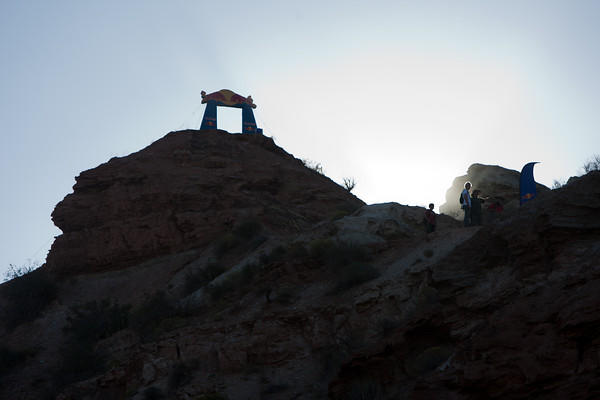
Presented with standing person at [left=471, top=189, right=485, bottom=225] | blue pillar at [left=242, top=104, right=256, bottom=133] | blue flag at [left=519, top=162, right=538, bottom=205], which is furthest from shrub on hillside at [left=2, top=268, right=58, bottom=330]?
blue flag at [left=519, top=162, right=538, bottom=205]

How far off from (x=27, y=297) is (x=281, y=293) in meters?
13.1

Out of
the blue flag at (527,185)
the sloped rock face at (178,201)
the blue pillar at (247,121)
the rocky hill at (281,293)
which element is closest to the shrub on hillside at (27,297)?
the rocky hill at (281,293)

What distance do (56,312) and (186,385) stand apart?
12340mm

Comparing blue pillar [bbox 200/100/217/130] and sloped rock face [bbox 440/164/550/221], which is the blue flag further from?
blue pillar [bbox 200/100/217/130]

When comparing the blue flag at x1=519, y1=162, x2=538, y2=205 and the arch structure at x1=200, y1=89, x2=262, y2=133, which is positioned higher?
the arch structure at x1=200, y1=89, x2=262, y2=133

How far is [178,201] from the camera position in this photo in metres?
27.6

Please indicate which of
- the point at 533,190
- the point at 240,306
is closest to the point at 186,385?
the point at 240,306

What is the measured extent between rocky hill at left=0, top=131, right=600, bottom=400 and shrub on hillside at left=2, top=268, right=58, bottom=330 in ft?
0.24

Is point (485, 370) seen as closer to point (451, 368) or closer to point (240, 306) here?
point (451, 368)

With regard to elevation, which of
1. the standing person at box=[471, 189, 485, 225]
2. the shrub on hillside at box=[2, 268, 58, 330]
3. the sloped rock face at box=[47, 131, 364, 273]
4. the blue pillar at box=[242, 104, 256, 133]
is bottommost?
the standing person at box=[471, 189, 485, 225]

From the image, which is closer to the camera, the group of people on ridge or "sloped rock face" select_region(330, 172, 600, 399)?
"sloped rock face" select_region(330, 172, 600, 399)

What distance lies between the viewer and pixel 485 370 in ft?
20.7

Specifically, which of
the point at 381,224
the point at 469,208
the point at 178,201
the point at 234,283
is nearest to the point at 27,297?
the point at 178,201

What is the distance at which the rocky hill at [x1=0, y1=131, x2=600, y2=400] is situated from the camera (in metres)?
6.70
